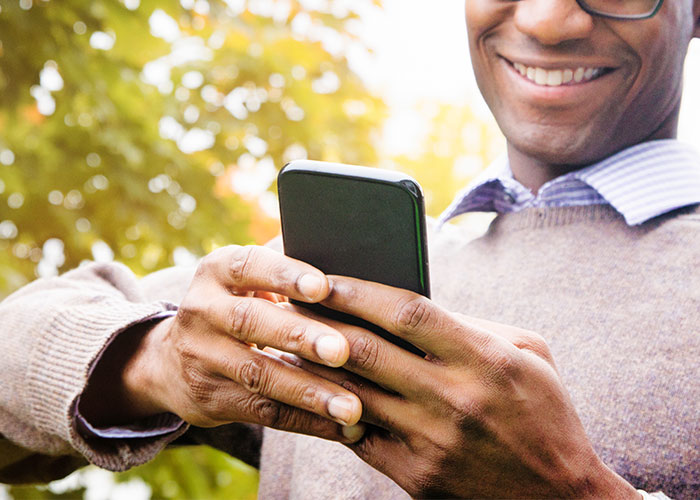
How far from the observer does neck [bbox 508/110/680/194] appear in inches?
A: 66.8

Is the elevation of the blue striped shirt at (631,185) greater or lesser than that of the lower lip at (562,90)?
lesser

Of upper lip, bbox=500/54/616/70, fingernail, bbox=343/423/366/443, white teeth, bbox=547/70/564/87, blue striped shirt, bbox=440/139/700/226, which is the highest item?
upper lip, bbox=500/54/616/70

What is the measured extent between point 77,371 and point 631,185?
1.19 m

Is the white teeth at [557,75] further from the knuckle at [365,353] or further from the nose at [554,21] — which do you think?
the knuckle at [365,353]

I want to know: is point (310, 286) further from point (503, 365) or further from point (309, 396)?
point (503, 365)

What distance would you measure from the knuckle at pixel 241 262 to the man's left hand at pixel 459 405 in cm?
13

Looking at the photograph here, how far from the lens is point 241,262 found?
104 cm

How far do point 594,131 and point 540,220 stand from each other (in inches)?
9.1

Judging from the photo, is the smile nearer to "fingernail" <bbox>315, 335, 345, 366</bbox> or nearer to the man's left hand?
the man's left hand

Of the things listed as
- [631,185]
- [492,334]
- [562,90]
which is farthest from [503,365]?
[562,90]

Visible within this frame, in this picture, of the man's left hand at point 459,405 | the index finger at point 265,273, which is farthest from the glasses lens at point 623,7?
the index finger at point 265,273

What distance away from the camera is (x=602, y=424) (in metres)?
1.30

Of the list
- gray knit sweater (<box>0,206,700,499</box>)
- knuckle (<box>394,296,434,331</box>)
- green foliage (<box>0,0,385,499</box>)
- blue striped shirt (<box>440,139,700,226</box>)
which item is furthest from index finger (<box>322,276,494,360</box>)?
green foliage (<box>0,0,385,499</box>)

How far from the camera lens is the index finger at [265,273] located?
98cm
